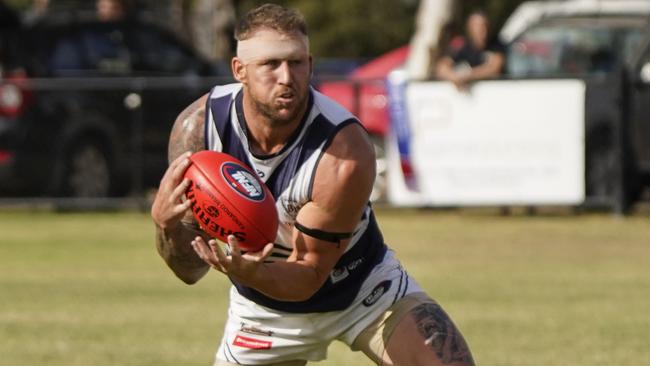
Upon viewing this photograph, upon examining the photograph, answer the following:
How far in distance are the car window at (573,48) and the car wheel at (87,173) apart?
15.6 ft

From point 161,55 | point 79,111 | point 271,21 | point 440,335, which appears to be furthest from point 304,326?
point 161,55

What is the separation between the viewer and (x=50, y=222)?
1728 centimetres

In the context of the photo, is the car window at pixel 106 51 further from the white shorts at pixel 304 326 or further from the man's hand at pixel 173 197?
the man's hand at pixel 173 197

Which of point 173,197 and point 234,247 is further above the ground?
point 173,197

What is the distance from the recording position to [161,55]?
19.0 metres

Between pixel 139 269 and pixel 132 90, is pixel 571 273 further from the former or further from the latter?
pixel 132 90

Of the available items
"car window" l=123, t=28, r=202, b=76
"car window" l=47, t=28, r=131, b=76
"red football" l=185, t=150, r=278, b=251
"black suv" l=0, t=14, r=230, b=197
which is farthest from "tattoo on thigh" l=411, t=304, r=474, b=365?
"car window" l=123, t=28, r=202, b=76

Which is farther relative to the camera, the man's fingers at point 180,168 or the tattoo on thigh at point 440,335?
the tattoo on thigh at point 440,335

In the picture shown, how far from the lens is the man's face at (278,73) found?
19.6ft

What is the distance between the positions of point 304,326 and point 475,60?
11324 millimetres

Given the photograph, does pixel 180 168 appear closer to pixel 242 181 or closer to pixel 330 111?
pixel 242 181

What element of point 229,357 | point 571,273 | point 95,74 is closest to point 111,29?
point 95,74

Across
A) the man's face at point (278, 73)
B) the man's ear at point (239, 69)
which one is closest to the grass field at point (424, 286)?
the man's ear at point (239, 69)

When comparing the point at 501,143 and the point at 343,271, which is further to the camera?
the point at 501,143
